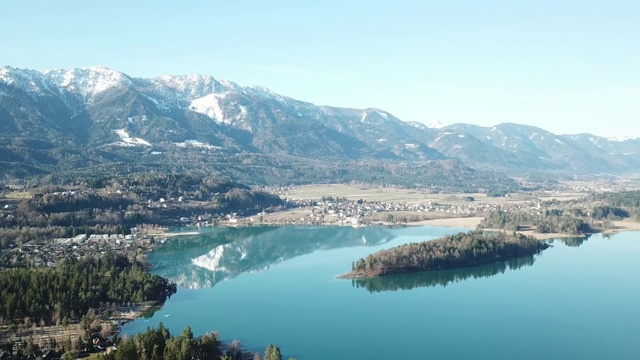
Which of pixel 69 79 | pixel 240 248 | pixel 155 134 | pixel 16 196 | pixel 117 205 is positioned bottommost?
pixel 240 248

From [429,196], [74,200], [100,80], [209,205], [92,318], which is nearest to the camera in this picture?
[92,318]

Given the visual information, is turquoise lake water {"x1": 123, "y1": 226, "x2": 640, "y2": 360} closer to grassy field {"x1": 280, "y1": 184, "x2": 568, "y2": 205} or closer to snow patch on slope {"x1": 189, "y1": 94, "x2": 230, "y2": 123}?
grassy field {"x1": 280, "y1": 184, "x2": 568, "y2": 205}

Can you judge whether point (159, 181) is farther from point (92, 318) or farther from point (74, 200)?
point (92, 318)

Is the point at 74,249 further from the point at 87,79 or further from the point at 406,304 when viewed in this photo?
the point at 87,79

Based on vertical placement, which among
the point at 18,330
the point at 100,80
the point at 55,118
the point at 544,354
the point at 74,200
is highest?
the point at 100,80

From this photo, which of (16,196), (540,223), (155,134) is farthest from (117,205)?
(155,134)

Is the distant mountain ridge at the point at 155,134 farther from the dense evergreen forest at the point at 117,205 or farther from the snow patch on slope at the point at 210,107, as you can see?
the dense evergreen forest at the point at 117,205

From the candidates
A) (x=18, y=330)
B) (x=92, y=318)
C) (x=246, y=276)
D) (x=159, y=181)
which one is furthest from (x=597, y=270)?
(x=159, y=181)
